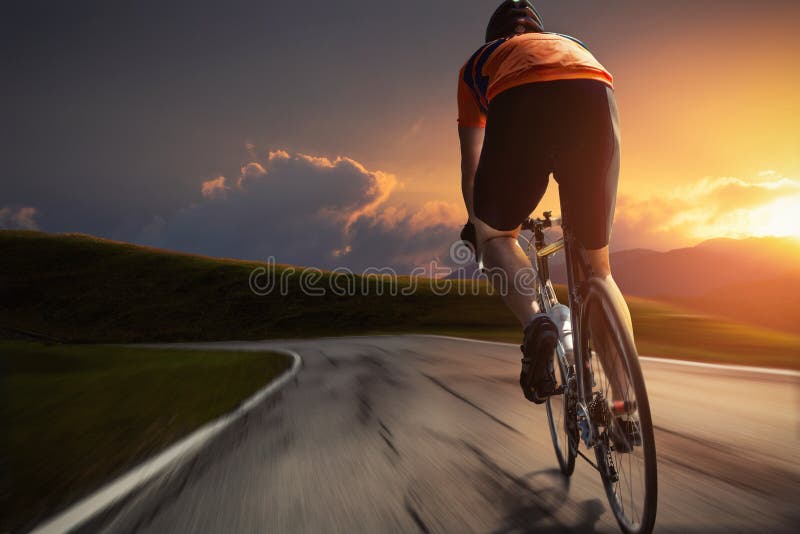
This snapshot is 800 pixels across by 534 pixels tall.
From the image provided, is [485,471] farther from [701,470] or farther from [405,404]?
[405,404]

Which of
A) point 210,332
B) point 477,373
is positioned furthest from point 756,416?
point 210,332

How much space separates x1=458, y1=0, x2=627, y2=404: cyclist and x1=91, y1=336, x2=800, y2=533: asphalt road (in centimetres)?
67

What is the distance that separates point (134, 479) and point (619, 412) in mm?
2881

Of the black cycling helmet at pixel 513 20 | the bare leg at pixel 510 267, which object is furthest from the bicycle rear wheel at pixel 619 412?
the black cycling helmet at pixel 513 20

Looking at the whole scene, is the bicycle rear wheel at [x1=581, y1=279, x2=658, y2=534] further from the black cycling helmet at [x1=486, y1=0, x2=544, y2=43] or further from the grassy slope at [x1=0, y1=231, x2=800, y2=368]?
the grassy slope at [x1=0, y1=231, x2=800, y2=368]

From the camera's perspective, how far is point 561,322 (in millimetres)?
2857

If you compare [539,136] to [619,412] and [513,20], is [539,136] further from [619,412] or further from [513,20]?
[619,412]

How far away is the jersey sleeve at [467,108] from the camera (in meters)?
2.87

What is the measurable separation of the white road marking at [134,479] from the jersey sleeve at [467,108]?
112 inches

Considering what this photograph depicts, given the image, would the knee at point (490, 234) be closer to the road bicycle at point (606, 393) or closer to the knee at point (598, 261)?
the road bicycle at point (606, 393)

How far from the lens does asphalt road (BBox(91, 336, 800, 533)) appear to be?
7.98 feet

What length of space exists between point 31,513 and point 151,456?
116cm

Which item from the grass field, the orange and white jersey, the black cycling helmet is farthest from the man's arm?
the grass field

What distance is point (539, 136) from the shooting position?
2.41 metres
